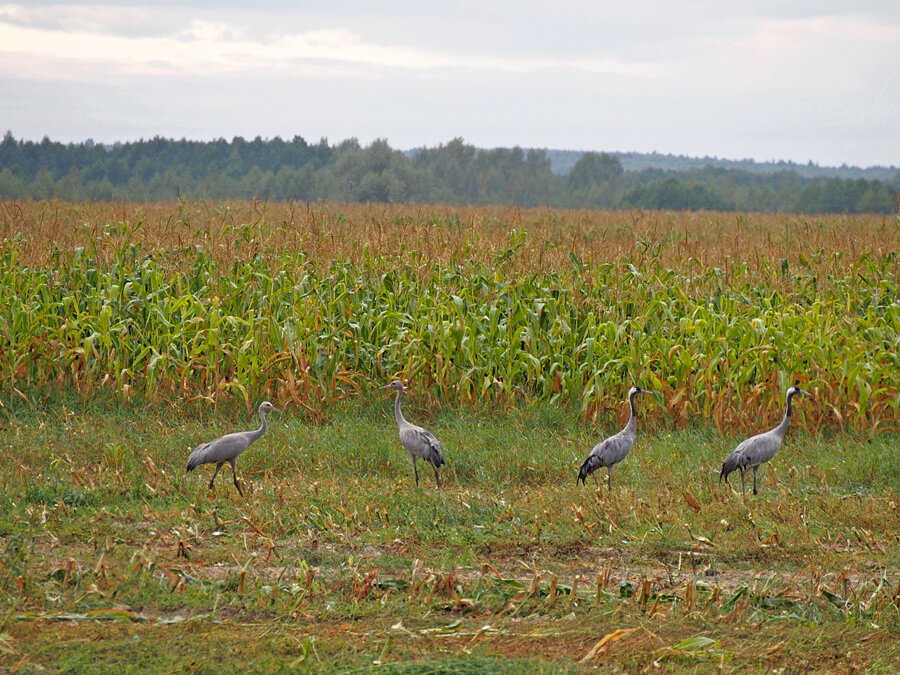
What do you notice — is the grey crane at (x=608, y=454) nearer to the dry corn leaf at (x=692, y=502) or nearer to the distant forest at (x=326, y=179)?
the dry corn leaf at (x=692, y=502)

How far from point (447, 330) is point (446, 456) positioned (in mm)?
2245

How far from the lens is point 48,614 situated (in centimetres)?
520

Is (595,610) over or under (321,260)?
under

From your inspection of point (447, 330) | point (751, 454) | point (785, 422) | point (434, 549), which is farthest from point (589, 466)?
point (447, 330)

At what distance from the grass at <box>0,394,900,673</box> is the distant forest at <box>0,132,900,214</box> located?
4101cm

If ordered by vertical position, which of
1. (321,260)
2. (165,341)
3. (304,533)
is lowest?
(304,533)

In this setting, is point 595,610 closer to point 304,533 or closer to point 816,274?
point 304,533

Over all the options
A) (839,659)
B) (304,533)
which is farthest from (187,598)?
(839,659)

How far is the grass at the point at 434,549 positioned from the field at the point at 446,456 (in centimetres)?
3

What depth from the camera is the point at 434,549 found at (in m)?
6.89

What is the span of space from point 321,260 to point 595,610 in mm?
9386

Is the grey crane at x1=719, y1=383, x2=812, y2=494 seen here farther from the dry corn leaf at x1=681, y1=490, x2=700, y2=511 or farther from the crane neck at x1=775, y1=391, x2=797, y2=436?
the dry corn leaf at x1=681, y1=490, x2=700, y2=511

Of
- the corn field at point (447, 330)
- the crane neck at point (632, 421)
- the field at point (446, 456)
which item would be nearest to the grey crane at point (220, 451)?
the field at point (446, 456)

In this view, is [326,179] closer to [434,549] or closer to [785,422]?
[785,422]
